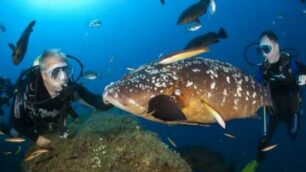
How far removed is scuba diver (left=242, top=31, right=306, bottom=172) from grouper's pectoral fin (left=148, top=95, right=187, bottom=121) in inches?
128

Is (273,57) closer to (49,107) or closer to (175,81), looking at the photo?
(175,81)

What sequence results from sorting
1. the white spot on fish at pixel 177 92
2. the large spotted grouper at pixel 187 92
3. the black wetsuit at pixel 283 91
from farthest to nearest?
the black wetsuit at pixel 283 91 < the white spot on fish at pixel 177 92 < the large spotted grouper at pixel 187 92

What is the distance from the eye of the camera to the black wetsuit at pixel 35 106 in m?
5.25

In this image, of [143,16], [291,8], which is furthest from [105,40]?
[291,8]

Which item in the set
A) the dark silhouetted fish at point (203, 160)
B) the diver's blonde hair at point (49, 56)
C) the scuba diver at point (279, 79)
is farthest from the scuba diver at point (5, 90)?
the scuba diver at point (279, 79)

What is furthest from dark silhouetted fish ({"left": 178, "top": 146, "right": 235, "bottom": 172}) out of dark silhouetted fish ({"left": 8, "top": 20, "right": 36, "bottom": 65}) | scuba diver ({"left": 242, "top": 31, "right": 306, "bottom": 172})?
dark silhouetted fish ({"left": 8, "top": 20, "right": 36, "bottom": 65})

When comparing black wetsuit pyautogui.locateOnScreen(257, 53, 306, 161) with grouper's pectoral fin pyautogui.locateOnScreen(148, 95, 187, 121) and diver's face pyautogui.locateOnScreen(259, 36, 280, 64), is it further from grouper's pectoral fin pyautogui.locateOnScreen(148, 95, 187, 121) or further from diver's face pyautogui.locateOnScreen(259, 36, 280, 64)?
grouper's pectoral fin pyautogui.locateOnScreen(148, 95, 187, 121)

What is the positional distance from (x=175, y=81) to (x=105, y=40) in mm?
136771

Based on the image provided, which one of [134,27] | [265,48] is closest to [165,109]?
[265,48]

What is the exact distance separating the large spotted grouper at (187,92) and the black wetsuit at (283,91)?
2.21 meters

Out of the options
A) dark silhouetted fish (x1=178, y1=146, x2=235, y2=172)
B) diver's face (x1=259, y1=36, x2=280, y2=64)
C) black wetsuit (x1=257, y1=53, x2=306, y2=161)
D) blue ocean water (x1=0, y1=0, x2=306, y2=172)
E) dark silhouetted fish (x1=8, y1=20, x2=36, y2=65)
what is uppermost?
blue ocean water (x1=0, y1=0, x2=306, y2=172)

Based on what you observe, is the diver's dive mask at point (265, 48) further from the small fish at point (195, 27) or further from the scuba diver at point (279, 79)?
the small fish at point (195, 27)

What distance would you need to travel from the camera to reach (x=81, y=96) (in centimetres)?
593

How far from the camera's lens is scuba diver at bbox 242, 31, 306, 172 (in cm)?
659
